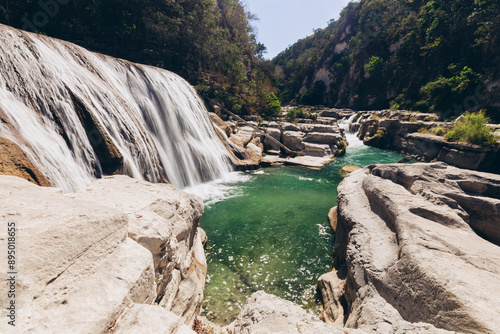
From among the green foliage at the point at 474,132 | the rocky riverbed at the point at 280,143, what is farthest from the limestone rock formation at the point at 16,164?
the green foliage at the point at 474,132

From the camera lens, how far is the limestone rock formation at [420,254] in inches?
98.3

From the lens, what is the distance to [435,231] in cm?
380

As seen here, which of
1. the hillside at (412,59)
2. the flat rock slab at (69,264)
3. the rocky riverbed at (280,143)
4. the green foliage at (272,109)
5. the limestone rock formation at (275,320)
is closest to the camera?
the flat rock slab at (69,264)

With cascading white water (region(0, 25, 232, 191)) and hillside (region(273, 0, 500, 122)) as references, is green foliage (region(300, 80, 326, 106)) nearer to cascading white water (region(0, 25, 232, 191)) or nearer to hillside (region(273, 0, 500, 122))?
hillside (region(273, 0, 500, 122))

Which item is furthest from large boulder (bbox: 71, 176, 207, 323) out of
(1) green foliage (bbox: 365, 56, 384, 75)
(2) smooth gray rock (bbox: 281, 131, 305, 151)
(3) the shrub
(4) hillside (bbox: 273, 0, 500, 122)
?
(1) green foliage (bbox: 365, 56, 384, 75)

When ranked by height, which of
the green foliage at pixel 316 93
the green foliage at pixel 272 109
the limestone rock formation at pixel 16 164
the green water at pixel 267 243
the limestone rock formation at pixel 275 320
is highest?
the green foliage at pixel 316 93

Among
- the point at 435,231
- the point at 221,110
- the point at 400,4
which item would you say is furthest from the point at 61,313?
the point at 400,4

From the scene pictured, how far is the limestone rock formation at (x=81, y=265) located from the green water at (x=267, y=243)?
1.56 m

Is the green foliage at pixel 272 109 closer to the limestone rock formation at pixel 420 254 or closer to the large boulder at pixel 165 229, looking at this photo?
the limestone rock formation at pixel 420 254

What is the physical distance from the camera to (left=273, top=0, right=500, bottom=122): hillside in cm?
2200

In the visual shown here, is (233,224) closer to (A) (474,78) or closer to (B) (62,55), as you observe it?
(B) (62,55)

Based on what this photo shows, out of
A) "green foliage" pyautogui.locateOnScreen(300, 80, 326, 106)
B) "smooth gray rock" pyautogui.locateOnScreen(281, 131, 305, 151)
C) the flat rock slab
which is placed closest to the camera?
the flat rock slab

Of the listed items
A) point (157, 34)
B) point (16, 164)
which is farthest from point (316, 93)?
point (16, 164)

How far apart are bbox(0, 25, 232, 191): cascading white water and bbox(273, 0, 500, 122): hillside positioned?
2551cm
